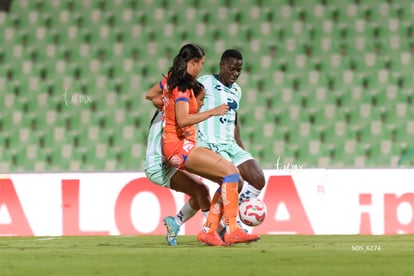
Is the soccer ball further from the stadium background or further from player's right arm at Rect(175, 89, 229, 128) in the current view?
the stadium background

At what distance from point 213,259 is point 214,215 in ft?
4.14

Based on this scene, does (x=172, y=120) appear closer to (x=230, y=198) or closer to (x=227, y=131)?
(x=230, y=198)

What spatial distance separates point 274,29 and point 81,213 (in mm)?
4301

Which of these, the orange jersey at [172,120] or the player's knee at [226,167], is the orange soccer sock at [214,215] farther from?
the orange jersey at [172,120]

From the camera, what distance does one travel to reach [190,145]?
688cm

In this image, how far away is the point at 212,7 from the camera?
12930 mm

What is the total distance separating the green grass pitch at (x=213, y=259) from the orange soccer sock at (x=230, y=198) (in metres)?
0.20

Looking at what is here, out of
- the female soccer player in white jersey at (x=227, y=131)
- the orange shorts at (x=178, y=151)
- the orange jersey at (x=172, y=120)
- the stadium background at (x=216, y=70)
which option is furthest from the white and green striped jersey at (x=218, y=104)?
the stadium background at (x=216, y=70)

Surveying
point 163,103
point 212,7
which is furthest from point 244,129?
point 163,103

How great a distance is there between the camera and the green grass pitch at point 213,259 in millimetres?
5094

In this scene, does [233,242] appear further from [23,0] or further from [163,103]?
[23,0]

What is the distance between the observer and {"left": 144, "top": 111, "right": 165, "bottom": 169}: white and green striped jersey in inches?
288

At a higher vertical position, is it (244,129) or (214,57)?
(214,57)

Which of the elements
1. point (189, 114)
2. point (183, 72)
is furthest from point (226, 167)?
point (183, 72)
